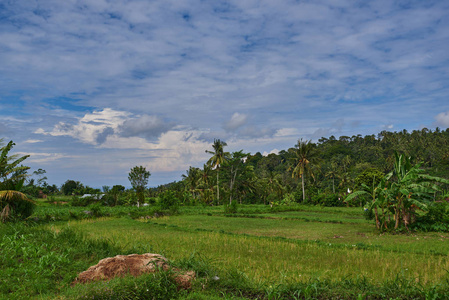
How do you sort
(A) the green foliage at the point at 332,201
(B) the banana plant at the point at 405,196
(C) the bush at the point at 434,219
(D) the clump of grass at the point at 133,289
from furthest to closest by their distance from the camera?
(A) the green foliage at the point at 332,201
(C) the bush at the point at 434,219
(B) the banana plant at the point at 405,196
(D) the clump of grass at the point at 133,289

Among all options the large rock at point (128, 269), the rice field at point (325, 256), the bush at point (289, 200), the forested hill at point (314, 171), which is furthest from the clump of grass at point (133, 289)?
the bush at point (289, 200)

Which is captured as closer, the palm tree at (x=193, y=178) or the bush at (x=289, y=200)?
the bush at (x=289, y=200)

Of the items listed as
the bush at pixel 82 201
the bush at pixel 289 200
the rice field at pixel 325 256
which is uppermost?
the bush at pixel 82 201

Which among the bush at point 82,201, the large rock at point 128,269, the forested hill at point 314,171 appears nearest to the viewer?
the large rock at point 128,269

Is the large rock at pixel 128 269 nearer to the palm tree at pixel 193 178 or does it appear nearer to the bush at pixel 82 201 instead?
the bush at pixel 82 201

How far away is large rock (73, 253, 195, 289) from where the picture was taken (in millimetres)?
5840

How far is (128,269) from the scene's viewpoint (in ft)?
19.9

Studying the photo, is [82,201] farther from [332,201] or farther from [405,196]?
[405,196]

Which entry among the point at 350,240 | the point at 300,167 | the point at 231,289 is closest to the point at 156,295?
the point at 231,289

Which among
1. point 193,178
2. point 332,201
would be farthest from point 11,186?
point 193,178

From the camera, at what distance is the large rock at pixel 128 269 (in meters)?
5.84

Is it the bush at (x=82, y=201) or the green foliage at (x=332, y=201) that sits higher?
the bush at (x=82, y=201)

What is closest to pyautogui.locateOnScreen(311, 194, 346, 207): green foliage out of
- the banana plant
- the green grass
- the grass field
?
the banana plant

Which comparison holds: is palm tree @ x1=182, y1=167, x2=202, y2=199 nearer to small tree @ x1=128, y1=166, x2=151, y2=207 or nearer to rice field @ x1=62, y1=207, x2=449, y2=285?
small tree @ x1=128, y1=166, x2=151, y2=207
